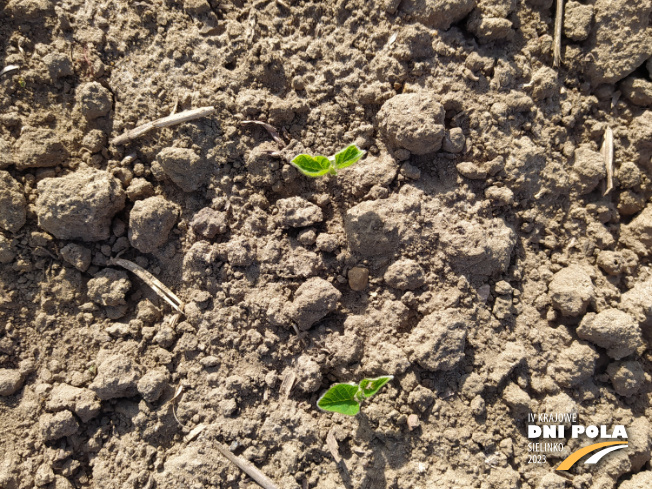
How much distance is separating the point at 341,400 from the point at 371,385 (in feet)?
0.48

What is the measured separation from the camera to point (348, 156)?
1939 mm

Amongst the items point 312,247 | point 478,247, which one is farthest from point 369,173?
point 478,247

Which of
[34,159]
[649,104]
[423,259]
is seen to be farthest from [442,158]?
[34,159]

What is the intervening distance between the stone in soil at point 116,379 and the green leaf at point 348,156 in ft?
4.53

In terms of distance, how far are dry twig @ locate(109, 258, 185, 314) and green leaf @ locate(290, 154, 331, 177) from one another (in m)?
0.89

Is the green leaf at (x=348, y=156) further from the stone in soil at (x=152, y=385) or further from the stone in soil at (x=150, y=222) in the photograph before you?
the stone in soil at (x=152, y=385)

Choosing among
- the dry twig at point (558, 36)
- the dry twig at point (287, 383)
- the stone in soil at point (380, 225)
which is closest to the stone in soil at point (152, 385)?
the dry twig at point (287, 383)

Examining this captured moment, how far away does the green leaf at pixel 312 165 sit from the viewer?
1920 mm

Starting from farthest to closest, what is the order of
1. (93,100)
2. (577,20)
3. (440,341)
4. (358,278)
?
(577,20) → (93,100) → (358,278) → (440,341)

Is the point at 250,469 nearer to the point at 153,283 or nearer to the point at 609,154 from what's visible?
the point at 153,283

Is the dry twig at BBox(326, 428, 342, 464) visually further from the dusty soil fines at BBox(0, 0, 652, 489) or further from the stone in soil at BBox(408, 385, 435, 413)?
the stone in soil at BBox(408, 385, 435, 413)

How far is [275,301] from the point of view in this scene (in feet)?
6.54

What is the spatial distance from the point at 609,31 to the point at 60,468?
358 cm

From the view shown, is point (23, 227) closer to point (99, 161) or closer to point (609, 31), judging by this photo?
point (99, 161)
